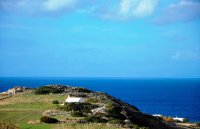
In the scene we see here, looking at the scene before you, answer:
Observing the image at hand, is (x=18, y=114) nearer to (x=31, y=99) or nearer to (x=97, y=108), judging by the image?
(x=97, y=108)

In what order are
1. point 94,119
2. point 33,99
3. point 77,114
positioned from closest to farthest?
point 94,119 → point 77,114 → point 33,99

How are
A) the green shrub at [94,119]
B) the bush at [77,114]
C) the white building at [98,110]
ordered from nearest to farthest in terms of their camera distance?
1. the green shrub at [94,119]
2. the bush at [77,114]
3. the white building at [98,110]

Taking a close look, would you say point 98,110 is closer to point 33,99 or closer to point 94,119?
point 94,119

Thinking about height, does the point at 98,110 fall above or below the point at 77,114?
above

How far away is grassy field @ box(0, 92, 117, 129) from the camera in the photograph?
3764 centimetres

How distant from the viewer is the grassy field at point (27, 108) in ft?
123

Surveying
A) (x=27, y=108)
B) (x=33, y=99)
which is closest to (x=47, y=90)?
(x=33, y=99)

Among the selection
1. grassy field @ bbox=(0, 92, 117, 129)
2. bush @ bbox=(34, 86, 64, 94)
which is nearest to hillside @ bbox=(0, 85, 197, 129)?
grassy field @ bbox=(0, 92, 117, 129)

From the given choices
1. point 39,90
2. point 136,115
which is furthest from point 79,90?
point 136,115

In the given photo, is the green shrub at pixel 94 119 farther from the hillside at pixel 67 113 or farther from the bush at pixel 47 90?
the bush at pixel 47 90

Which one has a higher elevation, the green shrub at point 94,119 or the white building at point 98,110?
the white building at point 98,110

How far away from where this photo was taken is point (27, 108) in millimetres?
49719

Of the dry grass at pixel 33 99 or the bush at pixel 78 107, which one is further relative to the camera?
the dry grass at pixel 33 99

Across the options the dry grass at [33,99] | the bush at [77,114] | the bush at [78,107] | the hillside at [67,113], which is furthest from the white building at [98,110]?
the dry grass at [33,99]
